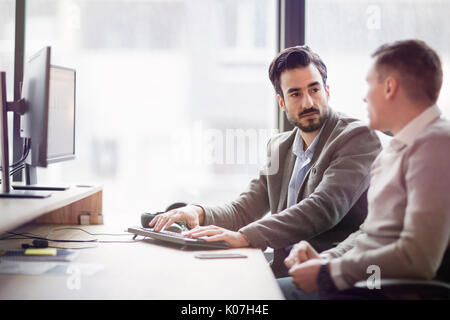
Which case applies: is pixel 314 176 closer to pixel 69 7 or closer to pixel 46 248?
pixel 46 248

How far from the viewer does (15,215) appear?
139 cm

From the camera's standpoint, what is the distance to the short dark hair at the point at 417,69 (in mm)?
1267

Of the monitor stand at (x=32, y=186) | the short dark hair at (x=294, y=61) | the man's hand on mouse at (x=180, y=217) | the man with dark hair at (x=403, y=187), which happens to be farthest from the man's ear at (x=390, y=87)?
the monitor stand at (x=32, y=186)

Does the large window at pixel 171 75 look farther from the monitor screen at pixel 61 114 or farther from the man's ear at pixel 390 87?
the man's ear at pixel 390 87

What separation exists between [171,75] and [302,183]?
39.0 inches

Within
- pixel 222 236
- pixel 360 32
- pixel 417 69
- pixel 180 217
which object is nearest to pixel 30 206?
pixel 180 217

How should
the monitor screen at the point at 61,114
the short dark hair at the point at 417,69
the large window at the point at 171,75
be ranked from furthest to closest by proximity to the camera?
the large window at the point at 171,75 < the monitor screen at the point at 61,114 < the short dark hair at the point at 417,69

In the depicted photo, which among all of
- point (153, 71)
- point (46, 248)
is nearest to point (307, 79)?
point (153, 71)

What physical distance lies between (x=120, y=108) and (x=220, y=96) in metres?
0.52

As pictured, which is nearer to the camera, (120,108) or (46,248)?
(46,248)

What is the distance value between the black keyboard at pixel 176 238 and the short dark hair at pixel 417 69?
29.3 inches

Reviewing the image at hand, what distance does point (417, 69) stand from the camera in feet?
4.16

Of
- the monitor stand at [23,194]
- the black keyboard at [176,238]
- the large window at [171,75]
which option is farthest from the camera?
the large window at [171,75]
